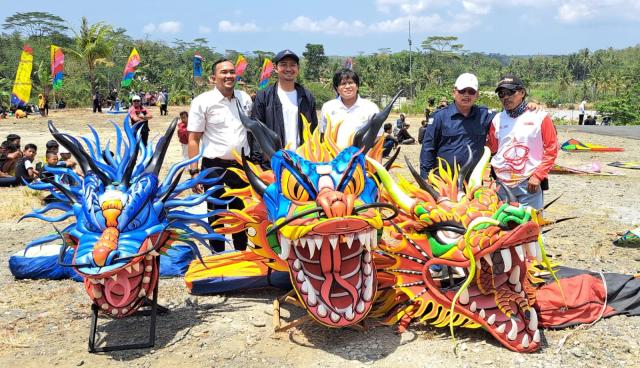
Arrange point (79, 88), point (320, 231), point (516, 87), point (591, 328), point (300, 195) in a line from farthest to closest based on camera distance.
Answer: point (79, 88), point (516, 87), point (591, 328), point (300, 195), point (320, 231)

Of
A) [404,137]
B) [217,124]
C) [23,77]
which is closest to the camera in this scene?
[217,124]

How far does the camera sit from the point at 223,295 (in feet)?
15.2

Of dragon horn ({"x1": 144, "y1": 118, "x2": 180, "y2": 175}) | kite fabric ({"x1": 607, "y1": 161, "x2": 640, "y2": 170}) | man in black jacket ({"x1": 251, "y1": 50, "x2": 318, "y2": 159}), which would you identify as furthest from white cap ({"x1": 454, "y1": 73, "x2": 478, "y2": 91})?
kite fabric ({"x1": 607, "y1": 161, "x2": 640, "y2": 170})

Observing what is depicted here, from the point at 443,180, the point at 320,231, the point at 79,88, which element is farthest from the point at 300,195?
the point at 79,88

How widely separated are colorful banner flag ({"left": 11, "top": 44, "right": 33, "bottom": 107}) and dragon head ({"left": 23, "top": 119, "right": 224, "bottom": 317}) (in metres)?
18.5

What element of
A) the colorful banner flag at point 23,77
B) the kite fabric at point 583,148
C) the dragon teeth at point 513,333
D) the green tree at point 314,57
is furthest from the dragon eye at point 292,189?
the green tree at point 314,57

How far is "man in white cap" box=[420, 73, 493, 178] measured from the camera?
4.44 meters

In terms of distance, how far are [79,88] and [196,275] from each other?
3194 cm

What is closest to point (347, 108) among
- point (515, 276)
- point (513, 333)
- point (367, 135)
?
point (367, 135)

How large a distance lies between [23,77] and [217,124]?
751 inches

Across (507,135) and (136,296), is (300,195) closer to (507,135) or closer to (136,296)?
(136,296)

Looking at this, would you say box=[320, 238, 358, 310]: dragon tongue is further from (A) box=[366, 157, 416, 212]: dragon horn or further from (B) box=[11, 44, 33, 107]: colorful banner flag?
(B) box=[11, 44, 33, 107]: colorful banner flag

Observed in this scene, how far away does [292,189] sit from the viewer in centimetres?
342

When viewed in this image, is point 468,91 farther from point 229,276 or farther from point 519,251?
point 229,276
